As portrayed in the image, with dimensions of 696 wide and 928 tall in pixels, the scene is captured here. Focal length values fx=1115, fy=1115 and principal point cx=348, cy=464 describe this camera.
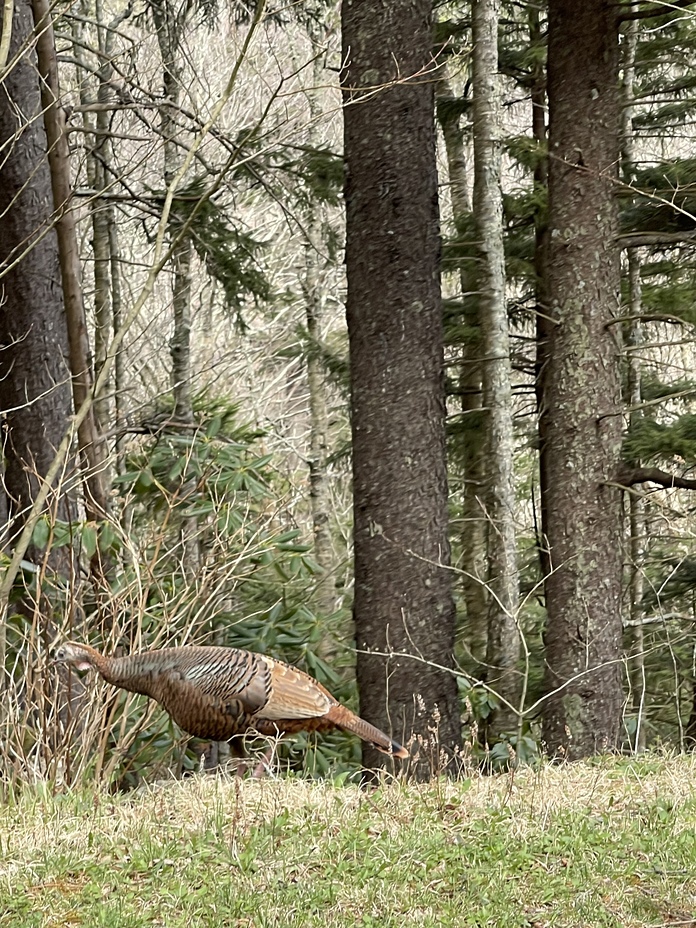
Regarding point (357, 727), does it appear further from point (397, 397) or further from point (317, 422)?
point (317, 422)

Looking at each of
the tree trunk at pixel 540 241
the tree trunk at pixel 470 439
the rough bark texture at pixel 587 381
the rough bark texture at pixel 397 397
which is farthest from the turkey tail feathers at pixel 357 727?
the tree trunk at pixel 470 439

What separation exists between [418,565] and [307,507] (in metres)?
12.4

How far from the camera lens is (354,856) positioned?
172 inches

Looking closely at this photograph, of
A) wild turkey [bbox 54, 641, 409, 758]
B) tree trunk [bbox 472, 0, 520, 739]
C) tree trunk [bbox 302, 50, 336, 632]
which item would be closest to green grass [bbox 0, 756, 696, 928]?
wild turkey [bbox 54, 641, 409, 758]

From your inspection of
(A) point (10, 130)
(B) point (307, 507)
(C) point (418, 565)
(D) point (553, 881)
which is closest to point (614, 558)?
(C) point (418, 565)

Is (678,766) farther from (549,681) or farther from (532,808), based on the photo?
(549,681)

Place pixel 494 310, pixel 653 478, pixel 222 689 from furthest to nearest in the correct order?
pixel 494 310 → pixel 653 478 → pixel 222 689

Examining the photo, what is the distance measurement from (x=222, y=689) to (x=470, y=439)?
5602 millimetres

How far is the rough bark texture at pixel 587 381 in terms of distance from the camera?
7684 millimetres

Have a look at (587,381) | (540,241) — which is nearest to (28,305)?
(587,381)

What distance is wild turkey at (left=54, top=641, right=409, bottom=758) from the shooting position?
18.3 feet

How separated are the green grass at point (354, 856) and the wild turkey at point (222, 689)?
0.35 meters

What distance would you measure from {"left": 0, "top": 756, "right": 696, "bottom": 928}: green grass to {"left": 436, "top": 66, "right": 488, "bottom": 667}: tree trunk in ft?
16.4

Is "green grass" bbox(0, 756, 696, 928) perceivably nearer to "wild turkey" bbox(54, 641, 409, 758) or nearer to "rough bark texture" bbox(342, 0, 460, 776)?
"wild turkey" bbox(54, 641, 409, 758)
